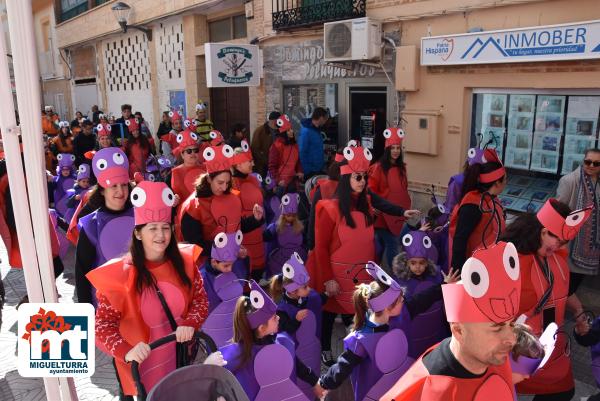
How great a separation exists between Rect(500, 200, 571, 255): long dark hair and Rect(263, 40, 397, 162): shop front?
5170 millimetres

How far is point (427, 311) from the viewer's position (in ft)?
12.2

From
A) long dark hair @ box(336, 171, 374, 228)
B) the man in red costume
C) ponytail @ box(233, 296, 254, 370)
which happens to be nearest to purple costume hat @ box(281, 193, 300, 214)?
long dark hair @ box(336, 171, 374, 228)

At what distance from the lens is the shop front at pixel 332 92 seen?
27.3 ft

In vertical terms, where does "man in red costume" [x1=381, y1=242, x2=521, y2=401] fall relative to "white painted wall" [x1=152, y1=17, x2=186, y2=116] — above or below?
below

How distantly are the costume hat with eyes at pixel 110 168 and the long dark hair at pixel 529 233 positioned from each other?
2.64 m

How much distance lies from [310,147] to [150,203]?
4725 millimetres

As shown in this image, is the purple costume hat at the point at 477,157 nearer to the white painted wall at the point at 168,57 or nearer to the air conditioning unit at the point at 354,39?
the air conditioning unit at the point at 354,39

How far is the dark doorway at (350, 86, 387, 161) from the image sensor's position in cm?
836

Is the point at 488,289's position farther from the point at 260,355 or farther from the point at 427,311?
the point at 427,311

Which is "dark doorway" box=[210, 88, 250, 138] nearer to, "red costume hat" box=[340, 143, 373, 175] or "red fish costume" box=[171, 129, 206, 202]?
"red fish costume" box=[171, 129, 206, 202]

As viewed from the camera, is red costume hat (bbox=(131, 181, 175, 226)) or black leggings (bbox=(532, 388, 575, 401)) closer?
red costume hat (bbox=(131, 181, 175, 226))

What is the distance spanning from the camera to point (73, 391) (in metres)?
1.96

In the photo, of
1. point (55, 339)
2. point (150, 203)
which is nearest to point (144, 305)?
point (150, 203)

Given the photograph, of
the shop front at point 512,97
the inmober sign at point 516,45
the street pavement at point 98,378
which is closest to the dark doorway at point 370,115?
the shop front at point 512,97
